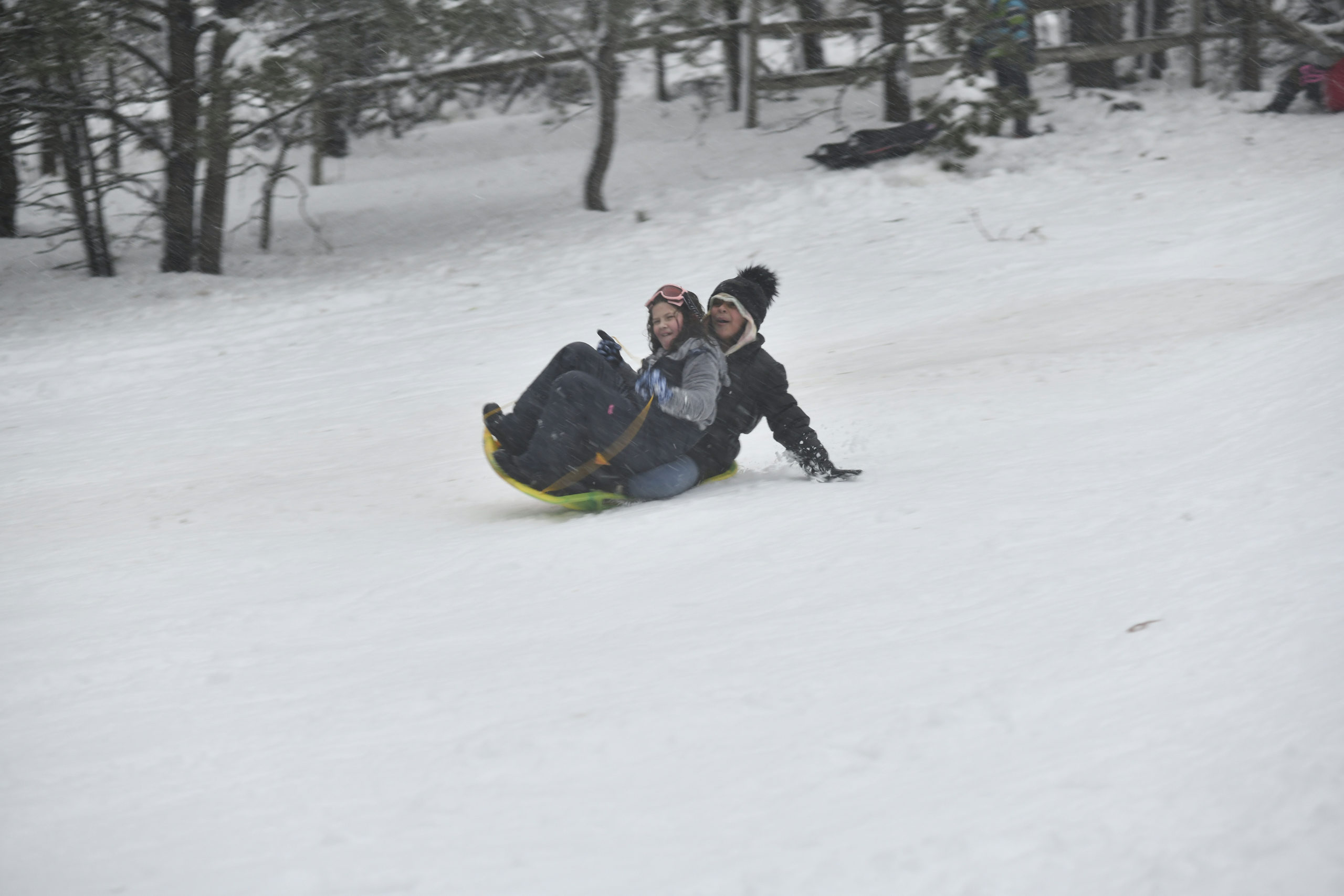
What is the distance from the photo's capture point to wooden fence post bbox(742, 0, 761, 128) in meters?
14.0

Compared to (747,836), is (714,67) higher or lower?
higher

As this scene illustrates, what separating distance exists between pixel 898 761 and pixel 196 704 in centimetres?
187

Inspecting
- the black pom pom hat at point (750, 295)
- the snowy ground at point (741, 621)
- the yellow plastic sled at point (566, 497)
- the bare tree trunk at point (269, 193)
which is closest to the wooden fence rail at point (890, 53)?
the bare tree trunk at point (269, 193)

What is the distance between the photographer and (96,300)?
10.5 meters

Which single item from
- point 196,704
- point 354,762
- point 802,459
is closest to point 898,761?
point 354,762

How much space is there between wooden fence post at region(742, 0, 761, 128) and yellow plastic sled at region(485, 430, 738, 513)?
10.7 m

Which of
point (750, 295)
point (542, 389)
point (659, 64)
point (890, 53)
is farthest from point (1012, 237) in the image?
point (659, 64)

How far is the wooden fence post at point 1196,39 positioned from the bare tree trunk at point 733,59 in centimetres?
574

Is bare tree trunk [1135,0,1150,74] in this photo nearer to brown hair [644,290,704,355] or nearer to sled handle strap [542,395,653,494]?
brown hair [644,290,704,355]

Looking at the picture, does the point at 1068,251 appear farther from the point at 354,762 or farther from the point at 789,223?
the point at 354,762

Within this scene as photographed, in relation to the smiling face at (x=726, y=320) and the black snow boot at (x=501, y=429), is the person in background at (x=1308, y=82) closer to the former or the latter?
the smiling face at (x=726, y=320)

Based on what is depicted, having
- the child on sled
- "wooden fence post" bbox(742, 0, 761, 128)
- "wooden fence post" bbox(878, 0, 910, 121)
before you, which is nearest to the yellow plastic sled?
the child on sled

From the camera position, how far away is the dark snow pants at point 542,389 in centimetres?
461

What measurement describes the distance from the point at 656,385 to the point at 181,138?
8.72m
